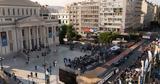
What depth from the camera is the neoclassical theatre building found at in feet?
154

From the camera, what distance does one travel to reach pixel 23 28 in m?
51.9

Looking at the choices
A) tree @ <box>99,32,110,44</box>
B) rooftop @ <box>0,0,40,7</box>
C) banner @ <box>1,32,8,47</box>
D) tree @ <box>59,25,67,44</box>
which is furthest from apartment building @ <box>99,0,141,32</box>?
banner @ <box>1,32,8,47</box>

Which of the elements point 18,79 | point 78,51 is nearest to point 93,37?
point 78,51

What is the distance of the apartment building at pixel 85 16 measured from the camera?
299 ft

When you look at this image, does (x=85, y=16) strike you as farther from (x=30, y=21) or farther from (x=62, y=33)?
(x=30, y=21)

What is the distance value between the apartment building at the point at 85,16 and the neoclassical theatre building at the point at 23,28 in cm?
3061

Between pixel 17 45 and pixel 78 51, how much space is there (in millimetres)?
16693

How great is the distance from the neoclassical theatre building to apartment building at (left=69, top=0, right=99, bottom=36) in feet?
100

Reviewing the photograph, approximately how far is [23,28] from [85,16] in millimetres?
46088

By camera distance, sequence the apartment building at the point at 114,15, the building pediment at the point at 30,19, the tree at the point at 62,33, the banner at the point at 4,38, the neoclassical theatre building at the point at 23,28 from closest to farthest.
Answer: the banner at the point at 4,38, the neoclassical theatre building at the point at 23,28, the building pediment at the point at 30,19, the tree at the point at 62,33, the apartment building at the point at 114,15

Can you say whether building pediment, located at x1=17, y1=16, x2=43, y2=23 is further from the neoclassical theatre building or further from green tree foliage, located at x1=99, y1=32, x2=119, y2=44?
green tree foliage, located at x1=99, y1=32, x2=119, y2=44

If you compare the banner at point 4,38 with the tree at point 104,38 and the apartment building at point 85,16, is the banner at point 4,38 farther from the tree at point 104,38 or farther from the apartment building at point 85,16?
the apartment building at point 85,16

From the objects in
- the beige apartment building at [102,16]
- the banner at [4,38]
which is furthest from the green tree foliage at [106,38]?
the banner at [4,38]

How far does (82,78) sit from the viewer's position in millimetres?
31656
